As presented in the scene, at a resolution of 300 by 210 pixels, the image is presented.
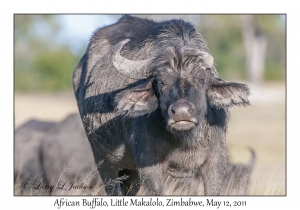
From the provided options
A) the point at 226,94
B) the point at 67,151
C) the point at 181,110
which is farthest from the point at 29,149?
the point at 181,110

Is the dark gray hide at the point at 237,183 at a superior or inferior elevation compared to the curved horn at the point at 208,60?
inferior

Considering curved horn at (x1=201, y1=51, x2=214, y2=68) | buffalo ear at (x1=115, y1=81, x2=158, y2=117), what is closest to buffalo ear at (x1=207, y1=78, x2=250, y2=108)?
curved horn at (x1=201, y1=51, x2=214, y2=68)

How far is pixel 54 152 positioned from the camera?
560 inches

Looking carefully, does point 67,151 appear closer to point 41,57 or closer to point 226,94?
point 226,94

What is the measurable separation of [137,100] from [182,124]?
3.18ft

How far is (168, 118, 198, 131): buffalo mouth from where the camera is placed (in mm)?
7195

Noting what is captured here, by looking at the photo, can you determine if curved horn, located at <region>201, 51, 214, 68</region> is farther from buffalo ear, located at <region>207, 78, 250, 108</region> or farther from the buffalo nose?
the buffalo nose

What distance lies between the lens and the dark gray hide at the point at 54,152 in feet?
44.8

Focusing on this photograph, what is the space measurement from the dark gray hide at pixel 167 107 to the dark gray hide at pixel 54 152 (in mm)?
4289

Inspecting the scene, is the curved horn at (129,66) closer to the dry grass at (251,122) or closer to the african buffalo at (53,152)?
the dry grass at (251,122)

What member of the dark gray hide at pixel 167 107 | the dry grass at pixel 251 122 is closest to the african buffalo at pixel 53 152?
the dry grass at pixel 251 122

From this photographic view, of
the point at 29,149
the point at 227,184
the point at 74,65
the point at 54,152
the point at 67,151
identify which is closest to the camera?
the point at 227,184

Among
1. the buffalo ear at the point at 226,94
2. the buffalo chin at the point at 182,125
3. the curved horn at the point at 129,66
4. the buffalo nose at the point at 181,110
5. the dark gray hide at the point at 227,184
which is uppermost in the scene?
the curved horn at the point at 129,66
